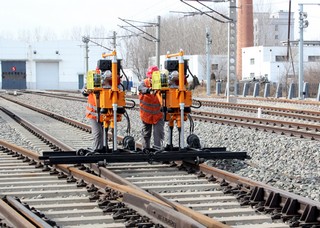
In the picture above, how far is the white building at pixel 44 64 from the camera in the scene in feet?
296

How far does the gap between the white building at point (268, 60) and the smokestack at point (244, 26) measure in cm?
198

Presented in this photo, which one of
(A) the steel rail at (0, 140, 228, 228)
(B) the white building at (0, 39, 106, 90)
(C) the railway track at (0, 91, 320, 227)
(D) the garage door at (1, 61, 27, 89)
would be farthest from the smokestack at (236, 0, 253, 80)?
(A) the steel rail at (0, 140, 228, 228)

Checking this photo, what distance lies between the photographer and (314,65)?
2490 inches

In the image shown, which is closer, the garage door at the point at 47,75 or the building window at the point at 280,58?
the building window at the point at 280,58

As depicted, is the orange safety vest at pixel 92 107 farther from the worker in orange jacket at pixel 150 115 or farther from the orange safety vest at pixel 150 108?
the orange safety vest at pixel 150 108

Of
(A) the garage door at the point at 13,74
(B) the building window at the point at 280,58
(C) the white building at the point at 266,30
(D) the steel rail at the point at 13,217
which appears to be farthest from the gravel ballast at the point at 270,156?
(C) the white building at the point at 266,30

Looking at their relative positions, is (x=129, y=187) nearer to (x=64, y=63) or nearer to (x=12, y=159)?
(x=12, y=159)

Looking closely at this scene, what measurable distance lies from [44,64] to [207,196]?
283 feet

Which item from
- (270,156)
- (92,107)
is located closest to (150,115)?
(92,107)

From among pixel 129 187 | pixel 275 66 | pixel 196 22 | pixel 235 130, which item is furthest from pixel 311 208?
pixel 196 22

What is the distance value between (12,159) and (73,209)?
4930 mm

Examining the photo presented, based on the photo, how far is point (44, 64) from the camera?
92.4 meters

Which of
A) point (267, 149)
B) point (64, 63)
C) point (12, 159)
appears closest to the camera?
point (12, 159)

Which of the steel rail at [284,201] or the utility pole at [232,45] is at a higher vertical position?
the utility pole at [232,45]
